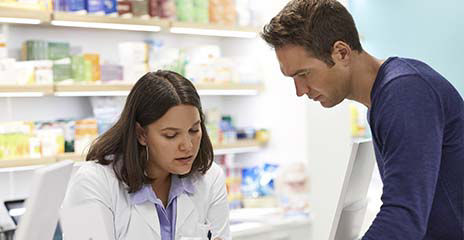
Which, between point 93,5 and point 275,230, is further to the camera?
point 275,230

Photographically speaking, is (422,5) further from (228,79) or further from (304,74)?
(304,74)

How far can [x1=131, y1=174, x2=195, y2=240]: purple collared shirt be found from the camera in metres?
2.53

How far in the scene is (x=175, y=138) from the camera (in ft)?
8.31

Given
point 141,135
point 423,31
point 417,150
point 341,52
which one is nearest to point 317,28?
point 341,52

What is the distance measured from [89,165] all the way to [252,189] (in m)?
2.53

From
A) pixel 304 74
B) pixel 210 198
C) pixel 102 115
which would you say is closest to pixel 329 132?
pixel 102 115

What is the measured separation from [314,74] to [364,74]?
5.3 inches

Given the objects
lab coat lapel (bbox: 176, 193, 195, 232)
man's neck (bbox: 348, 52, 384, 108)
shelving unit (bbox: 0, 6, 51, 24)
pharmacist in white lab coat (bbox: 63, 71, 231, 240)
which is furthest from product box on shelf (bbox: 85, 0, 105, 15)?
man's neck (bbox: 348, 52, 384, 108)

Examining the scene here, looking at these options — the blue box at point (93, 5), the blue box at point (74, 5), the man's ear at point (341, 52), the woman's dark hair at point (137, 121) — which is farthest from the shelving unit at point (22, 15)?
the man's ear at point (341, 52)

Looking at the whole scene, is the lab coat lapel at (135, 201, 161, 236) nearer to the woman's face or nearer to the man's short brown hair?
the woman's face

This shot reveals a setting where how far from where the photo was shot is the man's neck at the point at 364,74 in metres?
1.78

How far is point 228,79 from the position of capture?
194 inches

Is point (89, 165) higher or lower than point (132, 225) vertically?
higher

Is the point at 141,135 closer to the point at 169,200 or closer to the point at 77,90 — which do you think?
the point at 169,200
